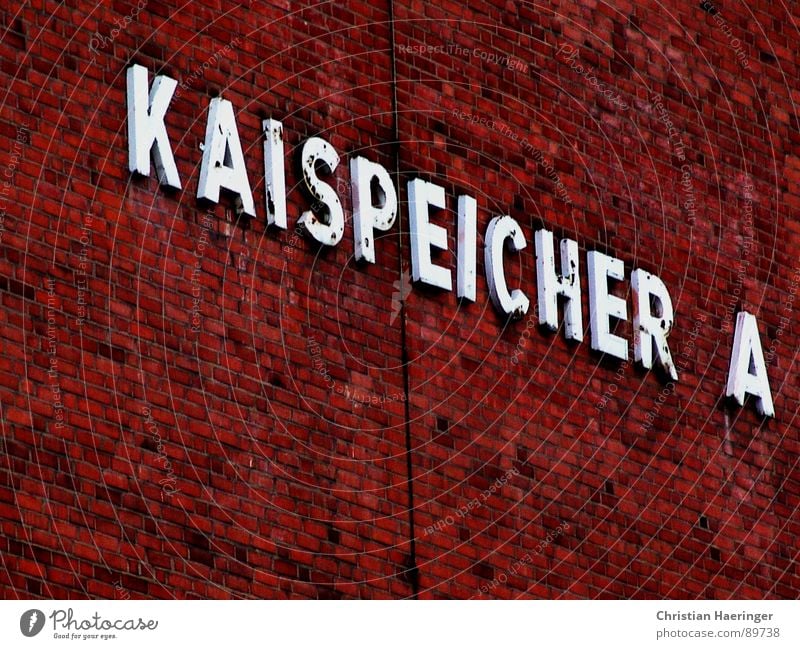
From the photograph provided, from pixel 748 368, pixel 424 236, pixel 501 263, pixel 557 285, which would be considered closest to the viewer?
pixel 424 236

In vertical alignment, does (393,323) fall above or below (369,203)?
below

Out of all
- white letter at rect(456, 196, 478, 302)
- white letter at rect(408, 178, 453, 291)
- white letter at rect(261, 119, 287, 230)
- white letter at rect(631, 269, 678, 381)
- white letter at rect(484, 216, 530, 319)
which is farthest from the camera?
white letter at rect(631, 269, 678, 381)

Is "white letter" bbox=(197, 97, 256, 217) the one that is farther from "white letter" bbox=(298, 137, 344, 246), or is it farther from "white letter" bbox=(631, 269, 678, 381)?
"white letter" bbox=(631, 269, 678, 381)

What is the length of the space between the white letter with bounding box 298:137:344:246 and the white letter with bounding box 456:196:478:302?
2.82 feet

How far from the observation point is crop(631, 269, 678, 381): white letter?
49.6 ft

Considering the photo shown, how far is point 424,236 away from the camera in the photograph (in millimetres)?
14156

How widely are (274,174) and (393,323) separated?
107cm

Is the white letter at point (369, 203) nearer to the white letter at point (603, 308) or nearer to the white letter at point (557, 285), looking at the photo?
the white letter at point (557, 285)

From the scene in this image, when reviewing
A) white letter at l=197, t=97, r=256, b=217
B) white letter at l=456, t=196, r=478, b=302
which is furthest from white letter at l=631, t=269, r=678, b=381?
white letter at l=197, t=97, r=256, b=217

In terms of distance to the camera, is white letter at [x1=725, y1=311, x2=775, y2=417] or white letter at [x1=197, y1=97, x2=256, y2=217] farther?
white letter at [x1=725, y1=311, x2=775, y2=417]

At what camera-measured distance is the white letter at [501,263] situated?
47.4 feet

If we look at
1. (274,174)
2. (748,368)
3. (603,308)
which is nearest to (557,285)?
(603,308)

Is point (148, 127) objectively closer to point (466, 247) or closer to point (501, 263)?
point (466, 247)

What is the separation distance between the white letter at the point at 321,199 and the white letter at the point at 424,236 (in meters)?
0.51
